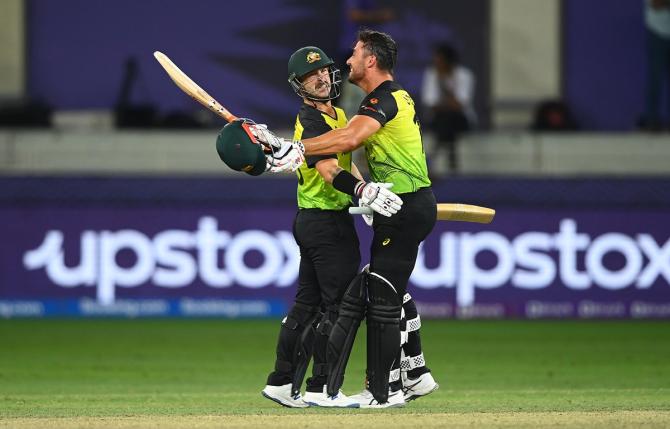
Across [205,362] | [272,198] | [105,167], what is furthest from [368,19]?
[205,362]

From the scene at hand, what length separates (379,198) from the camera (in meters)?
8.62

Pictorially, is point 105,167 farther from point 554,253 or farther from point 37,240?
point 554,253

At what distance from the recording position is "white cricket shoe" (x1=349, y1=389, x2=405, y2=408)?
9062mm

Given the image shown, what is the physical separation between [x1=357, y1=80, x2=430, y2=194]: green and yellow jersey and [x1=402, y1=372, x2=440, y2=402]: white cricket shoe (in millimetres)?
1265

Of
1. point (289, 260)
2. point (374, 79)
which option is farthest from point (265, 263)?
point (374, 79)

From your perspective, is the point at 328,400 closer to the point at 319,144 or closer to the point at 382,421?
the point at 382,421

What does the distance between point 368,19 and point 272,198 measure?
242cm

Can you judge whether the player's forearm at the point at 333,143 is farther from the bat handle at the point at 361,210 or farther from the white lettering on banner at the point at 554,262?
the white lettering on banner at the point at 554,262

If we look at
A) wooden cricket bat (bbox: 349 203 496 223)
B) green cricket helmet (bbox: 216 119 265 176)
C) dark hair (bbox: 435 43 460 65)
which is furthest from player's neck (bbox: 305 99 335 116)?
dark hair (bbox: 435 43 460 65)

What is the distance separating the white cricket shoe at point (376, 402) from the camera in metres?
9.06

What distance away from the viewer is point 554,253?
16484 mm

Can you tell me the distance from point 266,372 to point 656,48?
8.39 m

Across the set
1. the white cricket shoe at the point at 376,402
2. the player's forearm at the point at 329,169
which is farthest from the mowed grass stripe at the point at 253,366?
the player's forearm at the point at 329,169

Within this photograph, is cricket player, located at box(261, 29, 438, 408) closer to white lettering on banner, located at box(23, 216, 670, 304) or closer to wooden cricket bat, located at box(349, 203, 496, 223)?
wooden cricket bat, located at box(349, 203, 496, 223)
